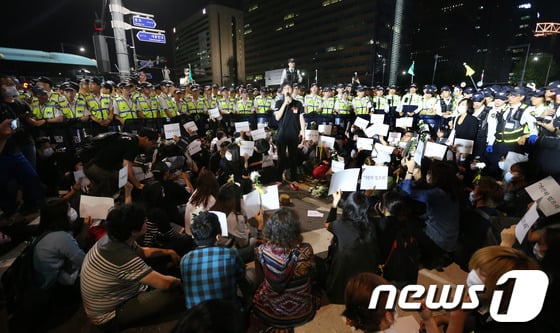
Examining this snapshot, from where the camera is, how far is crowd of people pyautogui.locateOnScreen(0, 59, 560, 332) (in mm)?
2143

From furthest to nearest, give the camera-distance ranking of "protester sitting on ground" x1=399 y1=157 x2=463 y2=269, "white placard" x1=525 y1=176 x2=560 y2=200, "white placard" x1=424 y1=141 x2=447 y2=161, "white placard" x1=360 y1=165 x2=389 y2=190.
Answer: "white placard" x1=424 y1=141 x2=447 y2=161 < "white placard" x1=360 y1=165 x2=389 y2=190 < "protester sitting on ground" x1=399 y1=157 x2=463 y2=269 < "white placard" x1=525 y1=176 x2=560 y2=200

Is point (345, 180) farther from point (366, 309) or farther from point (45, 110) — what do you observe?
point (45, 110)

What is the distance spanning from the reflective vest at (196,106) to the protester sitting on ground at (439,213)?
7.70 metres

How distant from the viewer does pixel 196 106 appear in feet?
30.5

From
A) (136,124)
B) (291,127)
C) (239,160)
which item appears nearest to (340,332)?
(239,160)

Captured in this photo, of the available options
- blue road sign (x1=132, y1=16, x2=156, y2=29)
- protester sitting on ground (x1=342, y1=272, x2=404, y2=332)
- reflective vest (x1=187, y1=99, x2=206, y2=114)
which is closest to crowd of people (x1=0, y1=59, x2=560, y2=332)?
protester sitting on ground (x1=342, y1=272, x2=404, y2=332)

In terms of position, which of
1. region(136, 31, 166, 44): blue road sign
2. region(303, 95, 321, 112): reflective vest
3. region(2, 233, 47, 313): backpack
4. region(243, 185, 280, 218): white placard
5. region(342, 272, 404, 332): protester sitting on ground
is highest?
region(136, 31, 166, 44): blue road sign

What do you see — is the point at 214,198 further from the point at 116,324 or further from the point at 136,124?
the point at 136,124

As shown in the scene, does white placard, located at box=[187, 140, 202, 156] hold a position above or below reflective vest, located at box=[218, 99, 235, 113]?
below

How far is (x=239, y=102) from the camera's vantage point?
10.2 m

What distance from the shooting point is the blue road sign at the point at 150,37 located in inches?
409

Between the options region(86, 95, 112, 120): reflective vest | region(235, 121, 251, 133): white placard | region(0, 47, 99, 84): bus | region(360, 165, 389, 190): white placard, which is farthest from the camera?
region(0, 47, 99, 84): bus

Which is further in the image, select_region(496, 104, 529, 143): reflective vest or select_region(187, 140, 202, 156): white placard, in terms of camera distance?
Result: select_region(496, 104, 529, 143): reflective vest

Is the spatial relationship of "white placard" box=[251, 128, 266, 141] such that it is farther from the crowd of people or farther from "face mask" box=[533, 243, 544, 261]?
"face mask" box=[533, 243, 544, 261]
